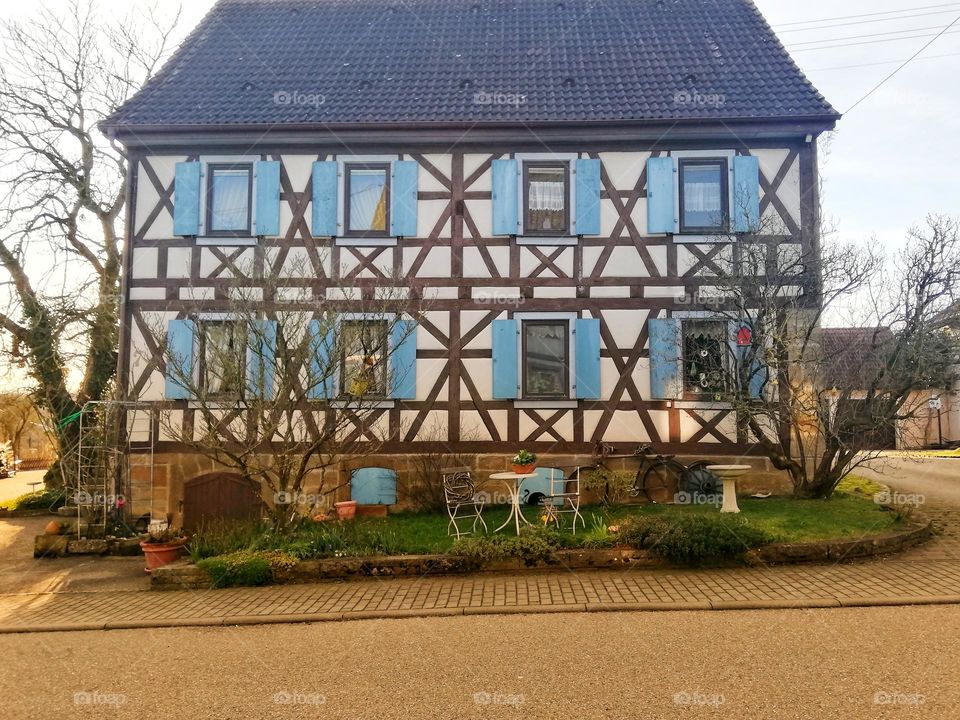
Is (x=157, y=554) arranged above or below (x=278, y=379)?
below

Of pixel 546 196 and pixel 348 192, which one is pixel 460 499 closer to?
pixel 546 196

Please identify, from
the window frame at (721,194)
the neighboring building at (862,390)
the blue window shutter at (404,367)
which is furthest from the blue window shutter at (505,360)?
the neighboring building at (862,390)

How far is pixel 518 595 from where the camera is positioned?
693cm

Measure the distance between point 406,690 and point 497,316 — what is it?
7.58 metres

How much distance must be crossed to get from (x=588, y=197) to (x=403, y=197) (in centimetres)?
315

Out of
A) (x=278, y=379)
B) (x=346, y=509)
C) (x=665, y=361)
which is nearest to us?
(x=278, y=379)

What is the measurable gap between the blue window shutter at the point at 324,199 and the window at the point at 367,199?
0.69 feet

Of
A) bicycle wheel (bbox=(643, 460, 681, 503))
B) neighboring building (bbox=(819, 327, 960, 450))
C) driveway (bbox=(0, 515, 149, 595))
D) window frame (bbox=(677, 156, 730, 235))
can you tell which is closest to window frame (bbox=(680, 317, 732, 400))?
bicycle wheel (bbox=(643, 460, 681, 503))

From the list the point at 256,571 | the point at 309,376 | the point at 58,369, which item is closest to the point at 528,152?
the point at 309,376

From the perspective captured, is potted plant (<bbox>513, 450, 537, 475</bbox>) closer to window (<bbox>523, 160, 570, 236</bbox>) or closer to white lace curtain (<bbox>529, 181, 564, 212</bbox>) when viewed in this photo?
window (<bbox>523, 160, 570, 236</bbox>)

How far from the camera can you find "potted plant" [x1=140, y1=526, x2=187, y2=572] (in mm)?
8797

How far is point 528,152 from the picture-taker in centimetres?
1190

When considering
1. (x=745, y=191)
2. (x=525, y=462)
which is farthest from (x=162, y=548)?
(x=745, y=191)

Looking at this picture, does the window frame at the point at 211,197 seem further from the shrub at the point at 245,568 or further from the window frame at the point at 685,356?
the window frame at the point at 685,356
